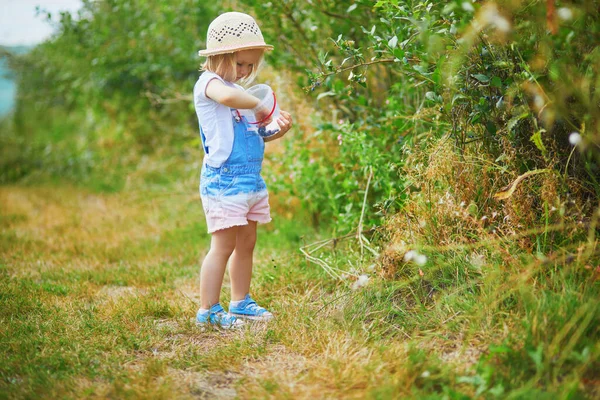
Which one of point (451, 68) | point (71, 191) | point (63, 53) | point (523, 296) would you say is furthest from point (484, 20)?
point (63, 53)

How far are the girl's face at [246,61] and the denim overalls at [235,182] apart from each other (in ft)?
0.64

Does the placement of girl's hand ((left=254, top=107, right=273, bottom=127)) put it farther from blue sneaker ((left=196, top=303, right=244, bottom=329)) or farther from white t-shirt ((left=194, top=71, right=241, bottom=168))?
blue sneaker ((left=196, top=303, right=244, bottom=329))

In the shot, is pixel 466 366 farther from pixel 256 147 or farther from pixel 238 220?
pixel 256 147

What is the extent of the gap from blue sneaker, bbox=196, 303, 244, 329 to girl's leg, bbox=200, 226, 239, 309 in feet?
0.11

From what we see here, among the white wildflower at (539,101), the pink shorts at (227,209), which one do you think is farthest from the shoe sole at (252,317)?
the white wildflower at (539,101)

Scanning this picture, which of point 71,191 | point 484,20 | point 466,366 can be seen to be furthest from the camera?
point 71,191

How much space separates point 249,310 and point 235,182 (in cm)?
70

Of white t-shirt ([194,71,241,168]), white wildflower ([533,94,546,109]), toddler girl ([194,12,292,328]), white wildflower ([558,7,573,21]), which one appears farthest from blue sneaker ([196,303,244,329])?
white wildflower ([558,7,573,21])

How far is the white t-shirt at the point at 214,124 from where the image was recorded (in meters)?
2.98

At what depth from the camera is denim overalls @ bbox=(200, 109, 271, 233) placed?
3.00 meters

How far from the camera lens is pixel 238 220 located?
118 inches

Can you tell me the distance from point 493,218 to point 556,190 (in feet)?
1.02

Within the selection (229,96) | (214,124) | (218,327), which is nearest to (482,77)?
(229,96)

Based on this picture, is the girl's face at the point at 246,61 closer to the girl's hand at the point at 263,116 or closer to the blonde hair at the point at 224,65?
the blonde hair at the point at 224,65
